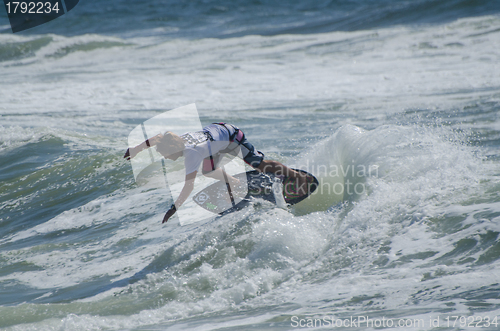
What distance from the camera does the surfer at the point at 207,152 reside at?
432 centimetres

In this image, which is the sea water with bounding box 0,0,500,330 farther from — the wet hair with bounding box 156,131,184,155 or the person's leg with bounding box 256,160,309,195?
the wet hair with bounding box 156,131,184,155

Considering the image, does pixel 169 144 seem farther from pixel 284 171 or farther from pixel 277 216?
pixel 284 171

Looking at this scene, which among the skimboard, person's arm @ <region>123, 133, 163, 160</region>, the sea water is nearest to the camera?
the sea water

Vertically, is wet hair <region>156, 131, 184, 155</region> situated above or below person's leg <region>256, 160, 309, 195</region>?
above

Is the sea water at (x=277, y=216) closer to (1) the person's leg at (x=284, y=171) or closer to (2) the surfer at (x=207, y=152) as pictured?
(1) the person's leg at (x=284, y=171)

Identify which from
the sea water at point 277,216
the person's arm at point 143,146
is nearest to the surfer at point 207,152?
the person's arm at point 143,146

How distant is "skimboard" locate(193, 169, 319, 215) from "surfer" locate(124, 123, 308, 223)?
0.24ft

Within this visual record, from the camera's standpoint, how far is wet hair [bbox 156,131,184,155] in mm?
4332

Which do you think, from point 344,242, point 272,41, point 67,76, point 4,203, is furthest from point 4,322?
point 272,41

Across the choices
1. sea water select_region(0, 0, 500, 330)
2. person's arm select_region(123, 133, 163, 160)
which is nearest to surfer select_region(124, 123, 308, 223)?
person's arm select_region(123, 133, 163, 160)

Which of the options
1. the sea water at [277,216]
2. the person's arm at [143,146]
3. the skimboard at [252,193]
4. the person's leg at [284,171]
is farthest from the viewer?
the person's leg at [284,171]

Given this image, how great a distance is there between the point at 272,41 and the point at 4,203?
1661 centimetres

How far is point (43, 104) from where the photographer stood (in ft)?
40.2

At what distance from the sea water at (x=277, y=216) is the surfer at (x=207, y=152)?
47 cm
